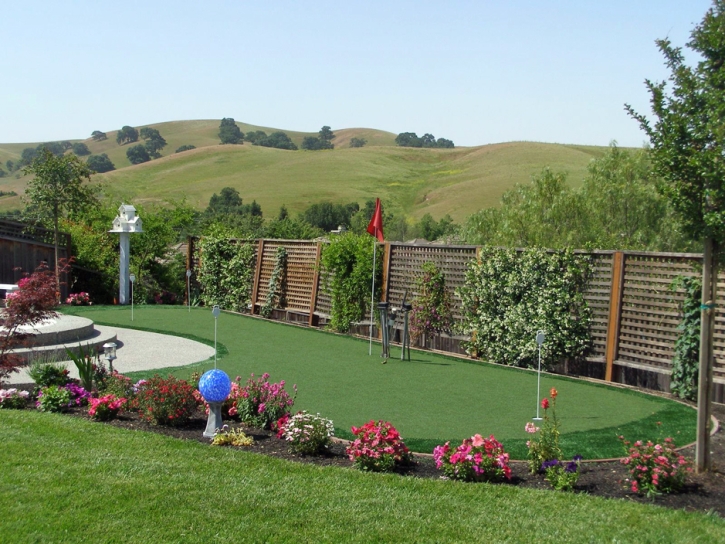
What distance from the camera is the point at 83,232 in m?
21.3

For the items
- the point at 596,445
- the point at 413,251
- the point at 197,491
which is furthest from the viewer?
the point at 413,251

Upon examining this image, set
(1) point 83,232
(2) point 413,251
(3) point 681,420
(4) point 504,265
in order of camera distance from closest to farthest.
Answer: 1. (3) point 681,420
2. (4) point 504,265
3. (2) point 413,251
4. (1) point 83,232

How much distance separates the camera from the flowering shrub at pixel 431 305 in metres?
12.9

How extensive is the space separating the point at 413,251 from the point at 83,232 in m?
11.8

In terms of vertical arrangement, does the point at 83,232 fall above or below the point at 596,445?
above

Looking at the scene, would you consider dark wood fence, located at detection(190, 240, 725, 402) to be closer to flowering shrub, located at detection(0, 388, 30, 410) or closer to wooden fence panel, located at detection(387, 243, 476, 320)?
wooden fence panel, located at detection(387, 243, 476, 320)

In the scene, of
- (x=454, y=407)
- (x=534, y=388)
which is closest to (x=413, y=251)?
(x=534, y=388)

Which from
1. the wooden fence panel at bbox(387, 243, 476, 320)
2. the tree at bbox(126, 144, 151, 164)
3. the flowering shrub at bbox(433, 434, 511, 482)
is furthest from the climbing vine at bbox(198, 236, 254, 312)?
the tree at bbox(126, 144, 151, 164)

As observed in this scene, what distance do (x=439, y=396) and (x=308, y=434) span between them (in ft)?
10.1

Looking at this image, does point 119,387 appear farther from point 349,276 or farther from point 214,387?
point 349,276

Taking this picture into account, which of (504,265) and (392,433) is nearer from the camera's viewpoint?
(392,433)

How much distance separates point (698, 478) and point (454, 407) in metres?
3.07

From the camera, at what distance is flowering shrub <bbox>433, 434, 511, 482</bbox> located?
5.44 metres

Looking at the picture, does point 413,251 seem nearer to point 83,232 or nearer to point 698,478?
point 698,478
